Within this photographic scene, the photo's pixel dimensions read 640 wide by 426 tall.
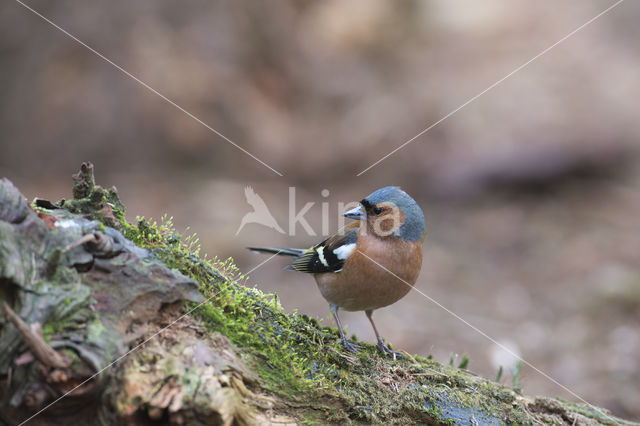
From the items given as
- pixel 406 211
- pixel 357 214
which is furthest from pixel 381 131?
pixel 406 211

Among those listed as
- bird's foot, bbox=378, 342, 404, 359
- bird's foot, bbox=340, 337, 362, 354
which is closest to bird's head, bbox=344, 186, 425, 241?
bird's foot, bbox=378, 342, 404, 359

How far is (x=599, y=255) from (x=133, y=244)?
9.28 m

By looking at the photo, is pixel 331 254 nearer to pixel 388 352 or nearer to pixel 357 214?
pixel 357 214

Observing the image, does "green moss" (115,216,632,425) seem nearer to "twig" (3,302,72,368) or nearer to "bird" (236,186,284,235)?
"twig" (3,302,72,368)

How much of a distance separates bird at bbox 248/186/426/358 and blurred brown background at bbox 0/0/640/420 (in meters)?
3.70

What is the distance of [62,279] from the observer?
8.46 feet

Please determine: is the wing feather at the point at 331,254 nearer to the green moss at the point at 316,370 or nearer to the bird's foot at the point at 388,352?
the bird's foot at the point at 388,352

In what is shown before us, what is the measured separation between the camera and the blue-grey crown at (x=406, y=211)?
4656mm

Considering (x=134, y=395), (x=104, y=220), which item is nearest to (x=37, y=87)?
(x=104, y=220)

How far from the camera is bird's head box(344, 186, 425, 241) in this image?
4.65 meters

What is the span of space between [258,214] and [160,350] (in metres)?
9.21

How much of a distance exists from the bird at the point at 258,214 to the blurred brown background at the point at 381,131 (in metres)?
0.17

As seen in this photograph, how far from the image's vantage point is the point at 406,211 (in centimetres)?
469

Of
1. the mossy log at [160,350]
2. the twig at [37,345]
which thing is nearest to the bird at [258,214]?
the mossy log at [160,350]
